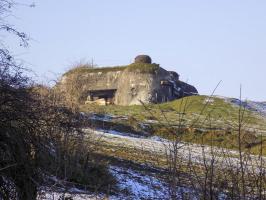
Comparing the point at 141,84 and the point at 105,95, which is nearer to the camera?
the point at 141,84

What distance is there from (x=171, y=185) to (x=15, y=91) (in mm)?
2802

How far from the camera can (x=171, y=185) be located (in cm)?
496

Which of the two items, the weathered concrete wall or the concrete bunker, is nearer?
the weathered concrete wall

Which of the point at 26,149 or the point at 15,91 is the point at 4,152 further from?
the point at 15,91

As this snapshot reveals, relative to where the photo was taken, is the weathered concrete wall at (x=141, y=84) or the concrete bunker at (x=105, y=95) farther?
the concrete bunker at (x=105, y=95)

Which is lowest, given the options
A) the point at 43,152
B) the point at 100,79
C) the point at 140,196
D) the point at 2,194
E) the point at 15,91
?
the point at 140,196

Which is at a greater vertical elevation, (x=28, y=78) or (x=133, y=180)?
(x=28, y=78)

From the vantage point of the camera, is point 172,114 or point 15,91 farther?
point 172,114

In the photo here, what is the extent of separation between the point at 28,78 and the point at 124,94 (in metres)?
53.8

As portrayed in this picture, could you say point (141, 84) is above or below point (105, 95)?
above

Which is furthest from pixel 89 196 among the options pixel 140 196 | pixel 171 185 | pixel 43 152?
pixel 171 185

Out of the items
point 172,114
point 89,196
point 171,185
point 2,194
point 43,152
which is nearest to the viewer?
point 171,185

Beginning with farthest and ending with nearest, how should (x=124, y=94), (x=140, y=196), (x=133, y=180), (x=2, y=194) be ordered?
(x=124, y=94)
(x=133, y=180)
(x=140, y=196)
(x=2, y=194)

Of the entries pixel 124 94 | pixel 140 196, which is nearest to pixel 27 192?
pixel 140 196
